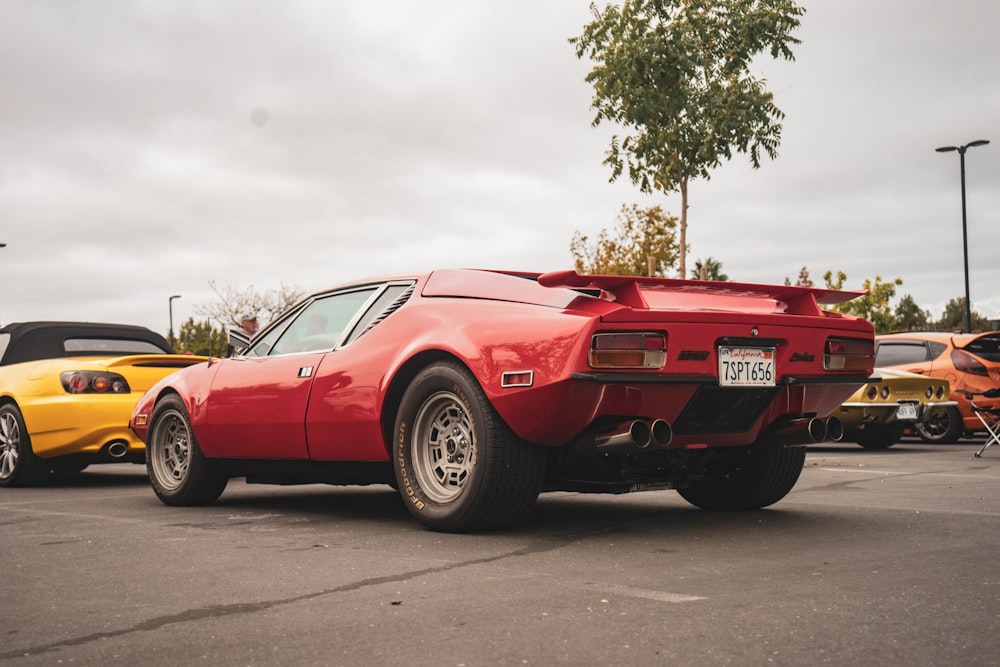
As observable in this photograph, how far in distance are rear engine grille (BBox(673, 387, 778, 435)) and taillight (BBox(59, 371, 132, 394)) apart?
17.7 feet

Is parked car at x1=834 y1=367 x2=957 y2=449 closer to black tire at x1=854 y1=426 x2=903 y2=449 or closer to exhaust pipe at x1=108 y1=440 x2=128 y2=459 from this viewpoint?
black tire at x1=854 y1=426 x2=903 y2=449

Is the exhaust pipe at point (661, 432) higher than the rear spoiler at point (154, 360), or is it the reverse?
the rear spoiler at point (154, 360)

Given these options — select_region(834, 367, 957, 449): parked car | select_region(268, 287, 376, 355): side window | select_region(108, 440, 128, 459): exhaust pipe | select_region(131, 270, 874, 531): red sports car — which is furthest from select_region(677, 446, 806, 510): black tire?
select_region(834, 367, 957, 449): parked car

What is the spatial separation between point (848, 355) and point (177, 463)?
14.2ft

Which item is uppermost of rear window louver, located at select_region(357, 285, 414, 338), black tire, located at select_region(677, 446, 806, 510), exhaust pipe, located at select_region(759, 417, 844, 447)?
rear window louver, located at select_region(357, 285, 414, 338)

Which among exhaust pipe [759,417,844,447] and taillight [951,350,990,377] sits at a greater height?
taillight [951,350,990,377]

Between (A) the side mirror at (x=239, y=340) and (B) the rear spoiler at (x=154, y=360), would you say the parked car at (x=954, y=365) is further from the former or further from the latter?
(A) the side mirror at (x=239, y=340)

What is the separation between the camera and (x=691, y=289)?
5.21 m

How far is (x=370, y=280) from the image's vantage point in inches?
248

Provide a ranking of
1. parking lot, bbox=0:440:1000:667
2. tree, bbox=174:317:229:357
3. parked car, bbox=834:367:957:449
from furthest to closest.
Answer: tree, bbox=174:317:229:357 < parked car, bbox=834:367:957:449 < parking lot, bbox=0:440:1000:667

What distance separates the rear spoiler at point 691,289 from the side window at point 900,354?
981 centimetres

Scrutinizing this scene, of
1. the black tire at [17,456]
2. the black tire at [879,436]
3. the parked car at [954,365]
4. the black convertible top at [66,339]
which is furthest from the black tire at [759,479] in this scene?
the parked car at [954,365]

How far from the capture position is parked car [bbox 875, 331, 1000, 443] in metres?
14.3

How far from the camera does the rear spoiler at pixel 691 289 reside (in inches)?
192
